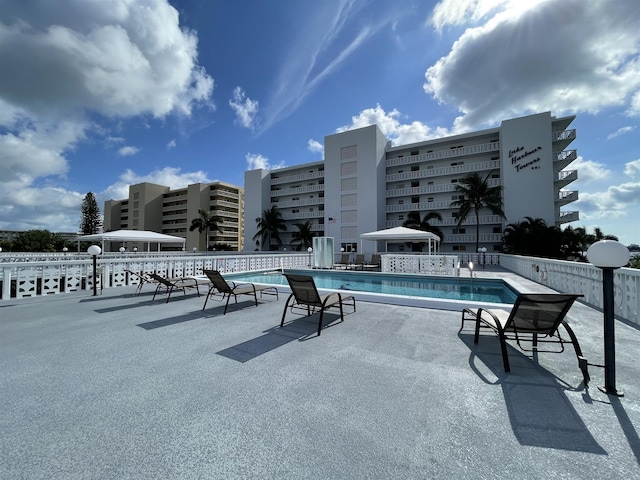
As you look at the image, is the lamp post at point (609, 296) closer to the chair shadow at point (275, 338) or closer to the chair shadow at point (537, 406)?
the chair shadow at point (537, 406)

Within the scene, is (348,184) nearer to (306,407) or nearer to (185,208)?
(306,407)

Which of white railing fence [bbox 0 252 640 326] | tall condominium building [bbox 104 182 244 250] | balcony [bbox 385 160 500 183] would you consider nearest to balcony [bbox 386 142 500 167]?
balcony [bbox 385 160 500 183]

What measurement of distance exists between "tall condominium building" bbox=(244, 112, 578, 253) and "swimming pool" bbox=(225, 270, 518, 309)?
19.9 metres

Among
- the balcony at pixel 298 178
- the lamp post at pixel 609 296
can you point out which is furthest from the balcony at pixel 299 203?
the lamp post at pixel 609 296

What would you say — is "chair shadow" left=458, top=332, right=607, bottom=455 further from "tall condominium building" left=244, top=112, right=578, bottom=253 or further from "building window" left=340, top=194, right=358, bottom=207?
"building window" left=340, top=194, right=358, bottom=207

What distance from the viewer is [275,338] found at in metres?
3.89

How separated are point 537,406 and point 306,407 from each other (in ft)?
6.25

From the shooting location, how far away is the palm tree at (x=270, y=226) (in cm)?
4156

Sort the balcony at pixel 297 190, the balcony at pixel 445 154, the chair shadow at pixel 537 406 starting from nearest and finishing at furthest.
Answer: the chair shadow at pixel 537 406 → the balcony at pixel 445 154 → the balcony at pixel 297 190

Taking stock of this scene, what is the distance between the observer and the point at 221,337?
3.93 metres

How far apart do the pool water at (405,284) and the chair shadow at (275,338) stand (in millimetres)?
3977

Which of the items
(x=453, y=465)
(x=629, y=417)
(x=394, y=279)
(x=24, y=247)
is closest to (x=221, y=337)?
(x=453, y=465)

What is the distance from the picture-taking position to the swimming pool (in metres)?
8.40

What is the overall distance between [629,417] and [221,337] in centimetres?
428
